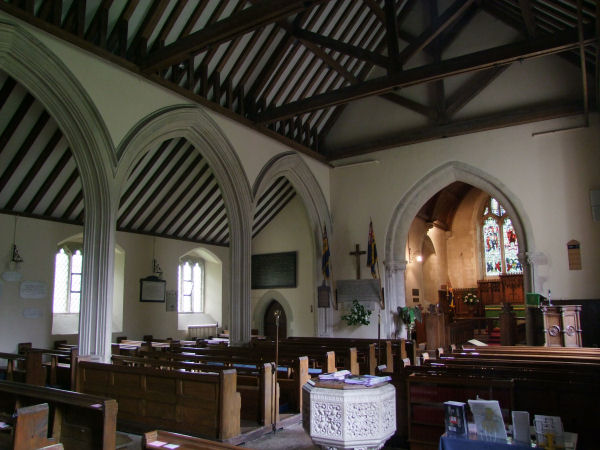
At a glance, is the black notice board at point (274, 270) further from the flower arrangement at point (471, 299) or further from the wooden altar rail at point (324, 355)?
the flower arrangement at point (471, 299)

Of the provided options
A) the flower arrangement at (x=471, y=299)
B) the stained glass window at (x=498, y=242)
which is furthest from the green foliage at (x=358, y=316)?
the stained glass window at (x=498, y=242)

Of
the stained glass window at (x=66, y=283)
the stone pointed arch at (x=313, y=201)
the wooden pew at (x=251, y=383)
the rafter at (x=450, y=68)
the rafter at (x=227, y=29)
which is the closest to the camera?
the wooden pew at (x=251, y=383)

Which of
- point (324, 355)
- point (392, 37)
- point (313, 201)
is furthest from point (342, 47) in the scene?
point (324, 355)

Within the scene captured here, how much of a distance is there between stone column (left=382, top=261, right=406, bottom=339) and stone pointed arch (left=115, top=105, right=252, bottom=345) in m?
3.38

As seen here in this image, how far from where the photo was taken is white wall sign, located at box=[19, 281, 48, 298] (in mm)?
8867

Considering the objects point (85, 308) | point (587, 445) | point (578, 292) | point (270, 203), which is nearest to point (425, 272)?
point (270, 203)

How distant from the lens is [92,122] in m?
6.46

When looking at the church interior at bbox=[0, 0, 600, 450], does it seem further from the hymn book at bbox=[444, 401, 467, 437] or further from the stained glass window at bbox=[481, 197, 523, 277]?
the hymn book at bbox=[444, 401, 467, 437]

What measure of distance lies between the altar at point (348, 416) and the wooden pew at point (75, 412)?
117cm

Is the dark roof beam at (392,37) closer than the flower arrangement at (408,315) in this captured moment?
Yes

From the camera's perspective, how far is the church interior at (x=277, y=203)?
473 cm

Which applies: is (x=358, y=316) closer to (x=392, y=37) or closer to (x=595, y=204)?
(x=595, y=204)

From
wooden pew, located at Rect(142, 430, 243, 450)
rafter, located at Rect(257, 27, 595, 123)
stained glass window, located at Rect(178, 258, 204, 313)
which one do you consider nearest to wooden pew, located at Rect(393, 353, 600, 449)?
wooden pew, located at Rect(142, 430, 243, 450)

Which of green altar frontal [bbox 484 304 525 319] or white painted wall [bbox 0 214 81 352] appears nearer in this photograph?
white painted wall [bbox 0 214 81 352]
